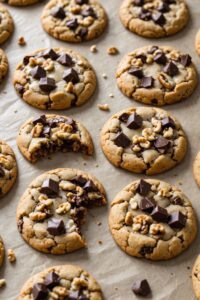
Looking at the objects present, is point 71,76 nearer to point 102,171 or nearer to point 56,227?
point 102,171

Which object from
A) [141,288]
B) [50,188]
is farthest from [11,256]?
[141,288]

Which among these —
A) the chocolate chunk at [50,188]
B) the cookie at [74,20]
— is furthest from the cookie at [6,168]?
the cookie at [74,20]

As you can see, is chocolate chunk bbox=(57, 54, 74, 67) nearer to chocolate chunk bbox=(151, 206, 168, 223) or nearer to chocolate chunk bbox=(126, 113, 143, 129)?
chocolate chunk bbox=(126, 113, 143, 129)

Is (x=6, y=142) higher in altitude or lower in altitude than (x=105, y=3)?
lower

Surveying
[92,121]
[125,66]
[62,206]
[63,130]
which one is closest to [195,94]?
[125,66]

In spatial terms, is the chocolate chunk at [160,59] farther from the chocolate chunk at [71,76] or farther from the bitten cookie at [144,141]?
the chocolate chunk at [71,76]

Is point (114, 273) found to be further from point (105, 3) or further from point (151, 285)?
point (105, 3)

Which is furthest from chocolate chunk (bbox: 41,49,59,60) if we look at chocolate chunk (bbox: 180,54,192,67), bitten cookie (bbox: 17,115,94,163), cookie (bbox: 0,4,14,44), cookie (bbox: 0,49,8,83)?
chocolate chunk (bbox: 180,54,192,67)
